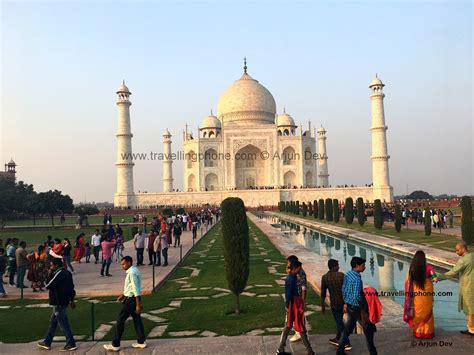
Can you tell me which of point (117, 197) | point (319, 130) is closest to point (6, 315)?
point (117, 197)

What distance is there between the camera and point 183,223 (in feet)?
58.4

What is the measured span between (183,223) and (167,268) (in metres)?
9.38

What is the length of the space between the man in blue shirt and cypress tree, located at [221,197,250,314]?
6.25 feet

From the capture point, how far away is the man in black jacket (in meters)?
3.80

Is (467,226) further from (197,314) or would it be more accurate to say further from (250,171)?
(250,171)

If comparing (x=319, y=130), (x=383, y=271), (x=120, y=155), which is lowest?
(x=383, y=271)

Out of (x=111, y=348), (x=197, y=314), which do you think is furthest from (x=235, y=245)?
(x=111, y=348)

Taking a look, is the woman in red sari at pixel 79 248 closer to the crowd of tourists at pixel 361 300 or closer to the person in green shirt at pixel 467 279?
the crowd of tourists at pixel 361 300

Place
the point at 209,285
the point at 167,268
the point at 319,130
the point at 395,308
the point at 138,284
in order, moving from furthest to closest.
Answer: the point at 319,130, the point at 167,268, the point at 209,285, the point at 395,308, the point at 138,284

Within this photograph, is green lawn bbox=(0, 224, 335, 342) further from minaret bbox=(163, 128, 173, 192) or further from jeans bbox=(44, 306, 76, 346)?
minaret bbox=(163, 128, 173, 192)

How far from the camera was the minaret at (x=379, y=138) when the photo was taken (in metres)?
33.5

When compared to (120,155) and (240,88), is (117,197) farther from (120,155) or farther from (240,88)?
(240,88)

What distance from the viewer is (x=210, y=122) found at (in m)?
42.3

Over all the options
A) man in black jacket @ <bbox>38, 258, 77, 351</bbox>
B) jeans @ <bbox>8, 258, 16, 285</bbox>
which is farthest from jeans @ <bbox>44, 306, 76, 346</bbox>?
jeans @ <bbox>8, 258, 16, 285</bbox>
